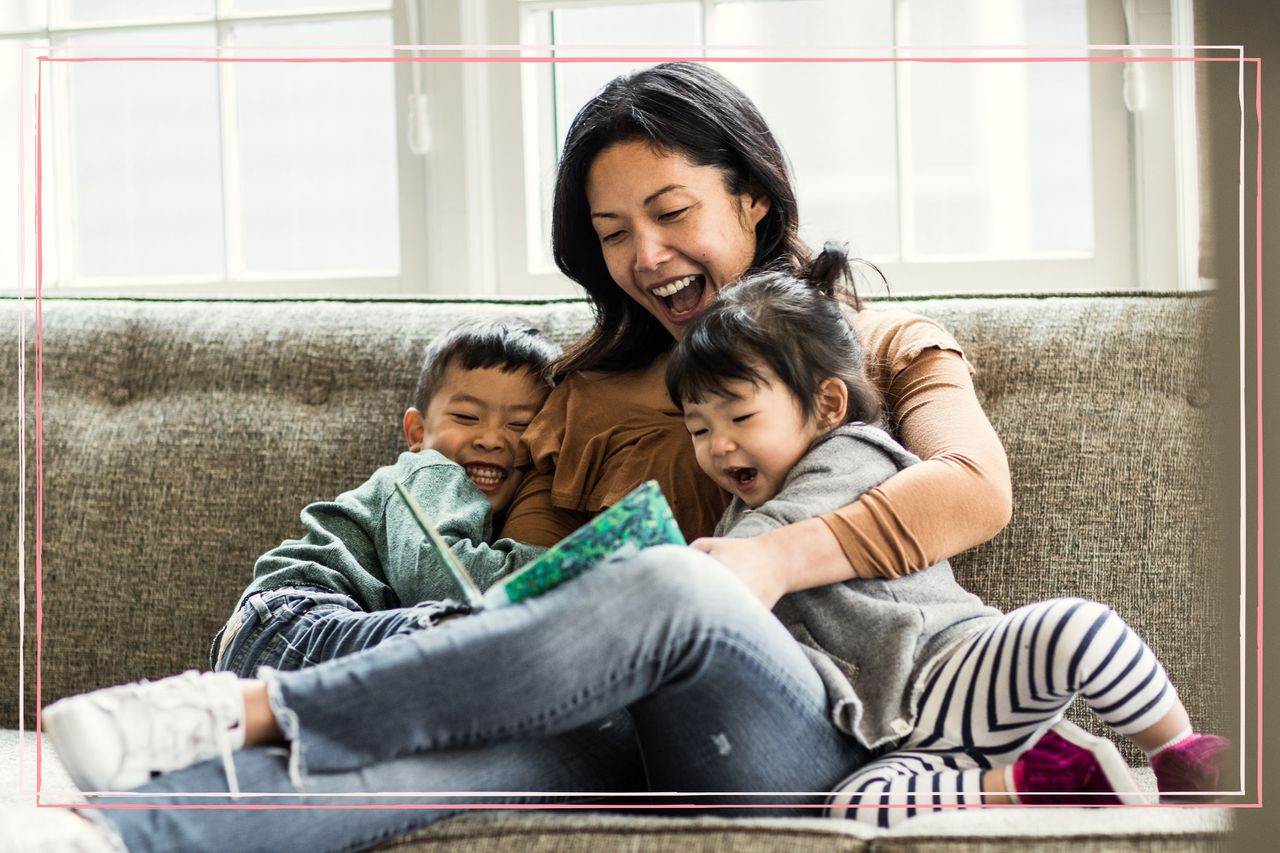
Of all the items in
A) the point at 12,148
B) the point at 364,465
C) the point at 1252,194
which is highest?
the point at 12,148

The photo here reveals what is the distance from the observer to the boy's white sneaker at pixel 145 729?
31.6 inches

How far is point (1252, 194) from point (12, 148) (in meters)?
1.90

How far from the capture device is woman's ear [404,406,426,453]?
52.4 inches

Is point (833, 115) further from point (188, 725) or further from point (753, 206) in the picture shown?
point (188, 725)

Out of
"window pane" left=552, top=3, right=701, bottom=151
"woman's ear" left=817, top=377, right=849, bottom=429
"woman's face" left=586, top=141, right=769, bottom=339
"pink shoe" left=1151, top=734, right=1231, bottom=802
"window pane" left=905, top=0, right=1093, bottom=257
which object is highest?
"window pane" left=552, top=3, right=701, bottom=151

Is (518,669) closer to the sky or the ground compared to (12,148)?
closer to the ground

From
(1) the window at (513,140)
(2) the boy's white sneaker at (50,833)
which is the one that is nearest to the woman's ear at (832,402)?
(2) the boy's white sneaker at (50,833)

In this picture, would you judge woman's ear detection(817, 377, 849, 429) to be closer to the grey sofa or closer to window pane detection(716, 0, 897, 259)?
the grey sofa

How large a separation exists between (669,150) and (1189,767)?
2.29ft

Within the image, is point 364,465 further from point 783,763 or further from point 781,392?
point 783,763

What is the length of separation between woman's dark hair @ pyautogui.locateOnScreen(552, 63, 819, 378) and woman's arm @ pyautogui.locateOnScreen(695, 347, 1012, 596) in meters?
0.24

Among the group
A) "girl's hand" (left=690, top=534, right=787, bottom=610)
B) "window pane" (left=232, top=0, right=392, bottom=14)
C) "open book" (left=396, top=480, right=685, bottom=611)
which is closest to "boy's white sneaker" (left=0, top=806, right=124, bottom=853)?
"open book" (left=396, top=480, right=685, bottom=611)

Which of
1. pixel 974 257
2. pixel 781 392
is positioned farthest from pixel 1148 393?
pixel 974 257

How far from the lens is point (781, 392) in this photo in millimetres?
1066
